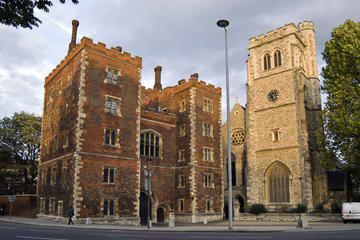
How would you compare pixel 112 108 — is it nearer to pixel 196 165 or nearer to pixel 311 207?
pixel 196 165

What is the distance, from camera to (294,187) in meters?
37.8

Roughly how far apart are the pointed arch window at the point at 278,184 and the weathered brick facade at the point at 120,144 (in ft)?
20.4

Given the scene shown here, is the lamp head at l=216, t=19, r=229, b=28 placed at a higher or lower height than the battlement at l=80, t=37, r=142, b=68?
lower

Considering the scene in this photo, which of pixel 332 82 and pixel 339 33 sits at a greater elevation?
pixel 339 33

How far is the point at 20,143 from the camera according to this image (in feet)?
153

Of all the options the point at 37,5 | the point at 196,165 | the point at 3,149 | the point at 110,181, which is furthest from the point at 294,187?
the point at 3,149

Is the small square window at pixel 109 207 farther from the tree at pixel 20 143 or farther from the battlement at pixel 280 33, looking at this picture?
the battlement at pixel 280 33

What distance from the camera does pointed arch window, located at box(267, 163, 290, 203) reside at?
3881cm

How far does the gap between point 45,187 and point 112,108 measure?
1149 cm

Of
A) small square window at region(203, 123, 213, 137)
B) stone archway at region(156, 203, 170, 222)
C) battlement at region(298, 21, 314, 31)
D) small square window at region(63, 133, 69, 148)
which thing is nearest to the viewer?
small square window at region(63, 133, 69, 148)

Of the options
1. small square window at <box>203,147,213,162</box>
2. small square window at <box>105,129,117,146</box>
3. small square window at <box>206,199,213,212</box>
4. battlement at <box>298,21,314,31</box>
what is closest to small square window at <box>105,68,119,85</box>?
small square window at <box>105,129,117,146</box>

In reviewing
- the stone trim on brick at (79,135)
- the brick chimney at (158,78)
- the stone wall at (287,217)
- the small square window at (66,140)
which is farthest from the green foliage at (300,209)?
the brick chimney at (158,78)

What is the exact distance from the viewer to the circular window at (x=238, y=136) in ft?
155

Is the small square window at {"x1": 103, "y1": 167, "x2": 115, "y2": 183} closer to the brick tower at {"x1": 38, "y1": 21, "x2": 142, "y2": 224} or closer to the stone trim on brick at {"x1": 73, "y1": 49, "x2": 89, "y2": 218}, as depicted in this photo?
the brick tower at {"x1": 38, "y1": 21, "x2": 142, "y2": 224}
